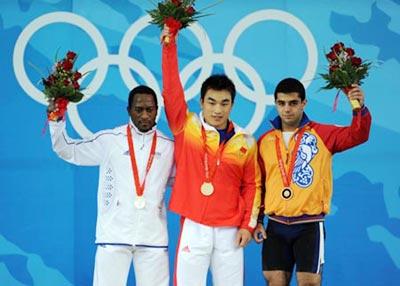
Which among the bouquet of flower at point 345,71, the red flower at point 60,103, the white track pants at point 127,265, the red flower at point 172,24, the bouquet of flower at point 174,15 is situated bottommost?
the white track pants at point 127,265

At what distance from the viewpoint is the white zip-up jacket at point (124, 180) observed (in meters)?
5.35

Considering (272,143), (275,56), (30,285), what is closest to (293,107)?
(272,143)

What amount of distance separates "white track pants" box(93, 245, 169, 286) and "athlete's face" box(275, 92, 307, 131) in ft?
3.72

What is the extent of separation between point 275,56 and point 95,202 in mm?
1881

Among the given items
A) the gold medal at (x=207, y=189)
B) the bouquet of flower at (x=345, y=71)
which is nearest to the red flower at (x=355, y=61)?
the bouquet of flower at (x=345, y=71)

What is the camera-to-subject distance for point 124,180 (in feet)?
17.7

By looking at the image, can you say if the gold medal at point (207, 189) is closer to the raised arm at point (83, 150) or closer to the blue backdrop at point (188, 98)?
the raised arm at point (83, 150)

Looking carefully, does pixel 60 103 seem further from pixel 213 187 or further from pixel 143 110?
pixel 213 187

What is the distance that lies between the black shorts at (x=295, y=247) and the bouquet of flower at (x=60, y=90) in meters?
1.47

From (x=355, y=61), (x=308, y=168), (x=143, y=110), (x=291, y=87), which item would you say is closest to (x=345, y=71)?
(x=355, y=61)

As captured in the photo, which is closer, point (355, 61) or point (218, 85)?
point (355, 61)

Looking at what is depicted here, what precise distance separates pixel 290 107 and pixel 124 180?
1128 mm

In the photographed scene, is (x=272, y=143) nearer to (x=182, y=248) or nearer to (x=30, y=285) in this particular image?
(x=182, y=248)

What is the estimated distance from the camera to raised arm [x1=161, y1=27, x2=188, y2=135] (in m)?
5.29
